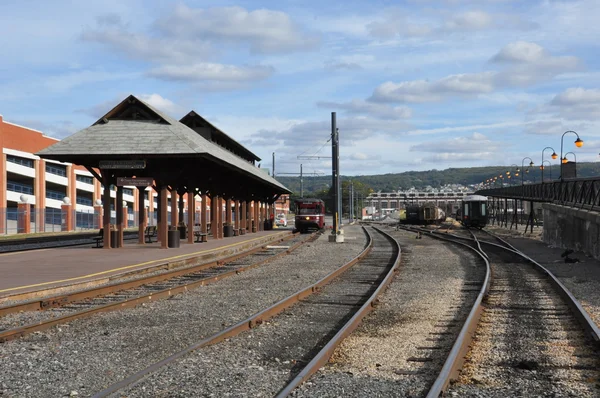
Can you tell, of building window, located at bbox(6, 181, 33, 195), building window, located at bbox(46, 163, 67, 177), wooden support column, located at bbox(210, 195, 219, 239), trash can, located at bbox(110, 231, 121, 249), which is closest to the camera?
trash can, located at bbox(110, 231, 121, 249)

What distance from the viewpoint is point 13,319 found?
32.6 feet

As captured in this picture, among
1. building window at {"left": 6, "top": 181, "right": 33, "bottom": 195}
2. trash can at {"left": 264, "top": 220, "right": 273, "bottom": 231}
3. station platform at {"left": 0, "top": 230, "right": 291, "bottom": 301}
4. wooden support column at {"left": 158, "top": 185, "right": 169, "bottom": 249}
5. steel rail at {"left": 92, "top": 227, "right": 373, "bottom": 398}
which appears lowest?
trash can at {"left": 264, "top": 220, "right": 273, "bottom": 231}

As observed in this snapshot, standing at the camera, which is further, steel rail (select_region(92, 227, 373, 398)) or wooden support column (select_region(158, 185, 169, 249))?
wooden support column (select_region(158, 185, 169, 249))

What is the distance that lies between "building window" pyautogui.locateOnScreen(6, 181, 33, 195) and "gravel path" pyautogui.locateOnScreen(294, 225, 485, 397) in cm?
5023

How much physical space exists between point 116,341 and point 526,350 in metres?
5.15

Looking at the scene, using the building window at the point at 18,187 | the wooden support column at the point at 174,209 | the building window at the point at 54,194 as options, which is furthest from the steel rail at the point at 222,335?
the building window at the point at 54,194

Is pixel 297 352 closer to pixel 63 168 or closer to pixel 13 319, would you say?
pixel 13 319

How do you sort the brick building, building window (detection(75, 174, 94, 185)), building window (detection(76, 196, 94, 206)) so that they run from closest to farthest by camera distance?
the brick building, building window (detection(75, 174, 94, 185)), building window (detection(76, 196, 94, 206))

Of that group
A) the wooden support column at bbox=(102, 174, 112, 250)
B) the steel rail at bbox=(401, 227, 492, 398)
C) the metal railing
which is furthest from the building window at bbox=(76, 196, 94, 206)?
the steel rail at bbox=(401, 227, 492, 398)

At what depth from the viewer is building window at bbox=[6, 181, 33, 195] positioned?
187 ft

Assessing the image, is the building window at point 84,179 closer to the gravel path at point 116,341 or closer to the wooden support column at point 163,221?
the wooden support column at point 163,221

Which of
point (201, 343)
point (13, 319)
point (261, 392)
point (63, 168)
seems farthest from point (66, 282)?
point (63, 168)

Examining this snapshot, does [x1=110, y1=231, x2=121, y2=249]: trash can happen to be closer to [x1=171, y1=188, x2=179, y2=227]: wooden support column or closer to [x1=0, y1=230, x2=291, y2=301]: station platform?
[x1=0, y1=230, x2=291, y2=301]: station platform

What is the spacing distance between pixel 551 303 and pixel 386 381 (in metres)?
6.65
